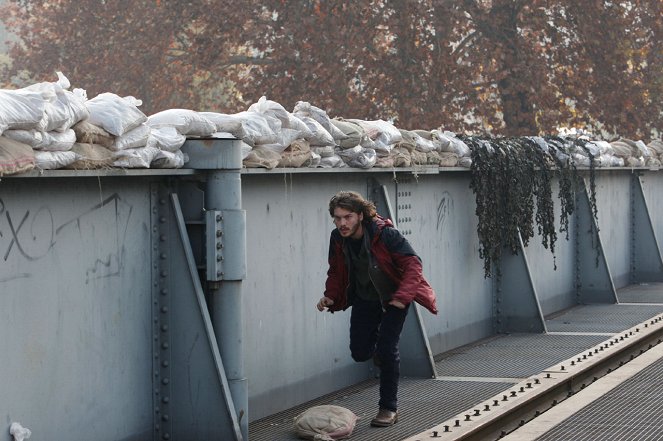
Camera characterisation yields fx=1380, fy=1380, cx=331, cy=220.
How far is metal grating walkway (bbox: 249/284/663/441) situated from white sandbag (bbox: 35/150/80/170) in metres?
2.34

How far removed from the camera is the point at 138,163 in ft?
25.9

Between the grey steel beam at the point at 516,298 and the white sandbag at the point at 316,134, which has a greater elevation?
the white sandbag at the point at 316,134

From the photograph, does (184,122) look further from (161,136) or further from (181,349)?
(181,349)

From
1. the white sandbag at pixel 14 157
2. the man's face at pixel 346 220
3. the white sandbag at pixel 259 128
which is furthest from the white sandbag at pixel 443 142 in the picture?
the white sandbag at pixel 14 157

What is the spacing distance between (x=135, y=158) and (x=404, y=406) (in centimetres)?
305

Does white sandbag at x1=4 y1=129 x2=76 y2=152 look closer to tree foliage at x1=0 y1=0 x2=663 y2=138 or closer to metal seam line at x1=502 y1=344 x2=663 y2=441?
metal seam line at x1=502 y1=344 x2=663 y2=441

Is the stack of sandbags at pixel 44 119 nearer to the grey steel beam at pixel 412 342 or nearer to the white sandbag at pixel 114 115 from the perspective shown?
the white sandbag at pixel 114 115

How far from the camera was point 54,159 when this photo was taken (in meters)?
7.17

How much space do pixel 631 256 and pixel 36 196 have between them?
15026 mm

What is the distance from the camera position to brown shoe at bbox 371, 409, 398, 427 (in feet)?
29.4

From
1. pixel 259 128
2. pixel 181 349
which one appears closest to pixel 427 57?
pixel 259 128

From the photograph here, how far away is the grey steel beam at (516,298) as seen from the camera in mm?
14305

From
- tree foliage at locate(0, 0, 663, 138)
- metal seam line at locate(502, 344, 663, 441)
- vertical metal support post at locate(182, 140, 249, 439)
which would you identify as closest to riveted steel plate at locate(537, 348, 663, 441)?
metal seam line at locate(502, 344, 663, 441)

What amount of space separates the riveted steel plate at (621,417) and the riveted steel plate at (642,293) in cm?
780
